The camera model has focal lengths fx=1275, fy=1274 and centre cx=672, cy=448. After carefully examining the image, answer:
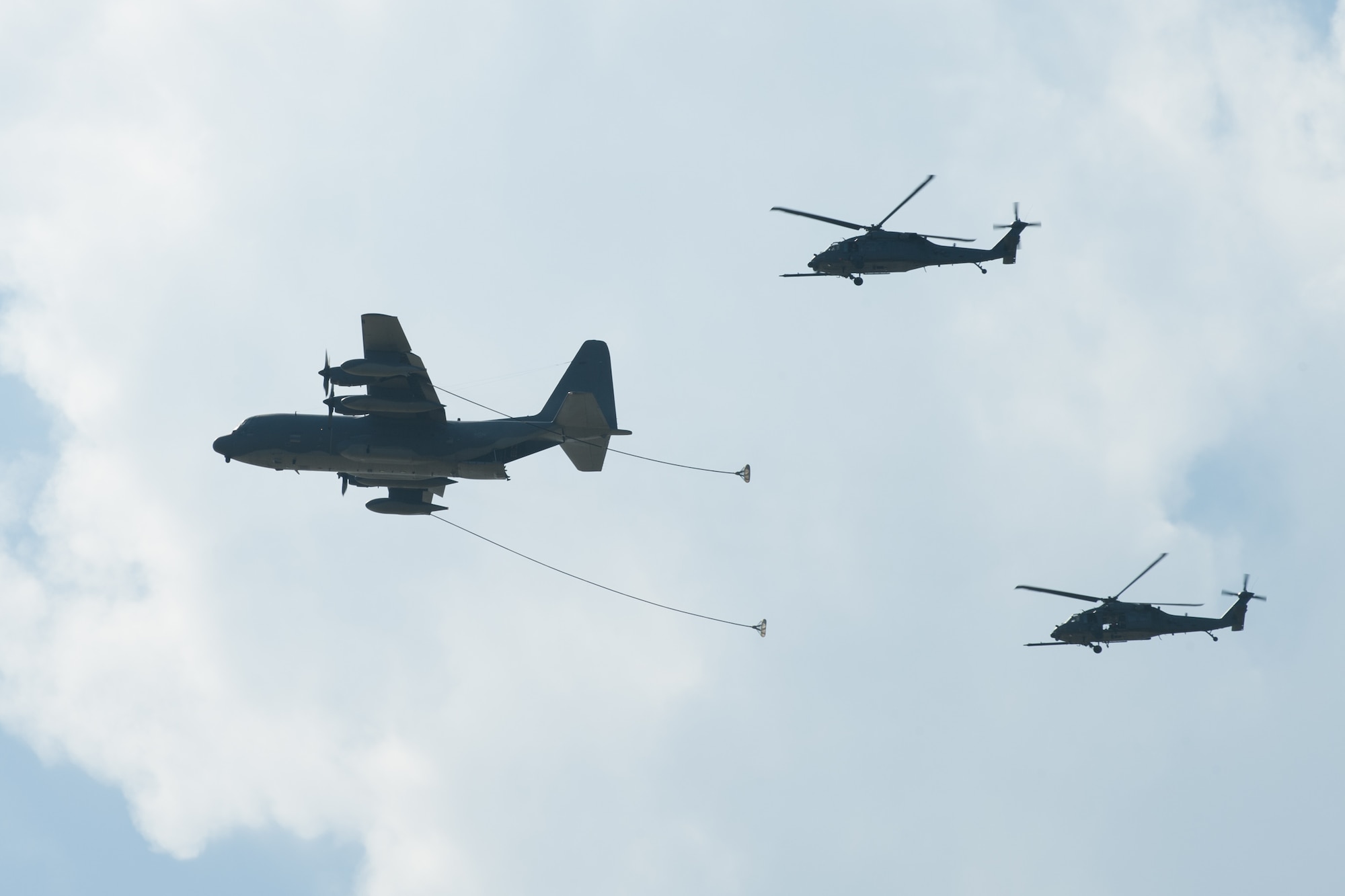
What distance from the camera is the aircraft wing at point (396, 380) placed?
4978 centimetres

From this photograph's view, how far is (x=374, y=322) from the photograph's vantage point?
162 ft

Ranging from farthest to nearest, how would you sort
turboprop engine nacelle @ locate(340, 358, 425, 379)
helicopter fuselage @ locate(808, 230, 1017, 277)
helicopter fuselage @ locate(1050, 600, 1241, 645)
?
helicopter fuselage @ locate(1050, 600, 1241, 645)
helicopter fuselage @ locate(808, 230, 1017, 277)
turboprop engine nacelle @ locate(340, 358, 425, 379)

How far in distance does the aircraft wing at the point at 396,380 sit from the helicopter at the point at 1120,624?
3117 centimetres

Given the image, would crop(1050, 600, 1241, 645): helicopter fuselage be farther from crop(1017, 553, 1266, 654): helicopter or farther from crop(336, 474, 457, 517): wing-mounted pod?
crop(336, 474, 457, 517): wing-mounted pod

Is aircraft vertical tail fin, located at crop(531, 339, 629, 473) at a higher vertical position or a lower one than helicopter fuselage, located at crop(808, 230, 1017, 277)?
lower

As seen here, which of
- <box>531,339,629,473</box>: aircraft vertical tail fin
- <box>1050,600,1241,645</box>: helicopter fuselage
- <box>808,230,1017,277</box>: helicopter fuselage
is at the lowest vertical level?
<box>1050,600,1241,645</box>: helicopter fuselage

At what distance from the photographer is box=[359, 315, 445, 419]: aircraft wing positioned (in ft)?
163

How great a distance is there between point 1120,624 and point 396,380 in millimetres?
37560

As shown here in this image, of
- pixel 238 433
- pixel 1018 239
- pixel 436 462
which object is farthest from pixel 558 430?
pixel 1018 239

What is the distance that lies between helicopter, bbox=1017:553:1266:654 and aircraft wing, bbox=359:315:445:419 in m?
31.2

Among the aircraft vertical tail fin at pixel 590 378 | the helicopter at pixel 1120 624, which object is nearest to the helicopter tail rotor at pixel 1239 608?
the helicopter at pixel 1120 624

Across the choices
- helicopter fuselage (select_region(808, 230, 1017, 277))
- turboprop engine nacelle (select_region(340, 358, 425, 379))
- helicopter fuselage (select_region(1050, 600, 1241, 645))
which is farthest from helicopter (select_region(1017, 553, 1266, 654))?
turboprop engine nacelle (select_region(340, 358, 425, 379))

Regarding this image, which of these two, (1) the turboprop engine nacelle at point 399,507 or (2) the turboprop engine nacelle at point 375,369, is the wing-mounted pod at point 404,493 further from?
(2) the turboprop engine nacelle at point 375,369

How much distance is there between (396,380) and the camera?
51.2 m
